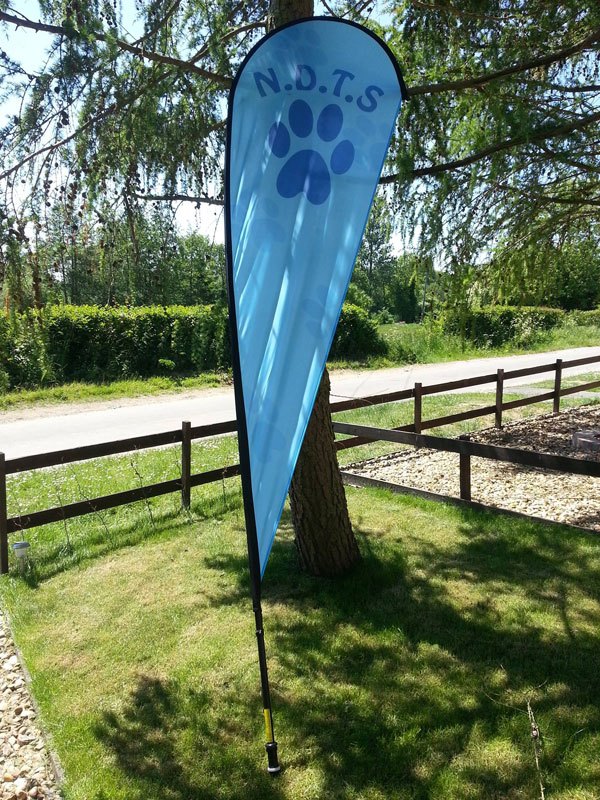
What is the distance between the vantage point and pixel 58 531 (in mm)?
7031

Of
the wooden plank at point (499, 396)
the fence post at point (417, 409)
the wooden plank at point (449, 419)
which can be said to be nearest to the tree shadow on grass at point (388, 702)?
the fence post at point (417, 409)

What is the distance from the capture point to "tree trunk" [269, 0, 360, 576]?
16.8 ft

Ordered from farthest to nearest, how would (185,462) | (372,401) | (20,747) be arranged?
(372,401) < (185,462) < (20,747)

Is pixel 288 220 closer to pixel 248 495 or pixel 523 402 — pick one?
pixel 248 495

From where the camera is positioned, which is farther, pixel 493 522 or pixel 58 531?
pixel 58 531

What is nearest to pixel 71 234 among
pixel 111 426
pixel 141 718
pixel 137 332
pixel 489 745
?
pixel 141 718

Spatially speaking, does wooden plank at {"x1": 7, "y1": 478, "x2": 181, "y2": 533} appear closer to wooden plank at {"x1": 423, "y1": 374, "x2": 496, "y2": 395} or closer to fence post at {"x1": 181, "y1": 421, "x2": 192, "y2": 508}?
fence post at {"x1": 181, "y1": 421, "x2": 192, "y2": 508}

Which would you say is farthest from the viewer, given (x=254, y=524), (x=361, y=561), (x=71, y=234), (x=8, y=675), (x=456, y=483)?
(x=456, y=483)

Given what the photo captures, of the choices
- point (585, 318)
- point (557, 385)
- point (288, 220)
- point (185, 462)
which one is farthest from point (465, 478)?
point (585, 318)

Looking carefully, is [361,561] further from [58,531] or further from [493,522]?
[58,531]

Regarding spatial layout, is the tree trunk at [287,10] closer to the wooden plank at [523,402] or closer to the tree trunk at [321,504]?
the tree trunk at [321,504]

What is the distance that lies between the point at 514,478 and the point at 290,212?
6220 mm

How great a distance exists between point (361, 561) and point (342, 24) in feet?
13.0

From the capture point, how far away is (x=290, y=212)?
332cm
